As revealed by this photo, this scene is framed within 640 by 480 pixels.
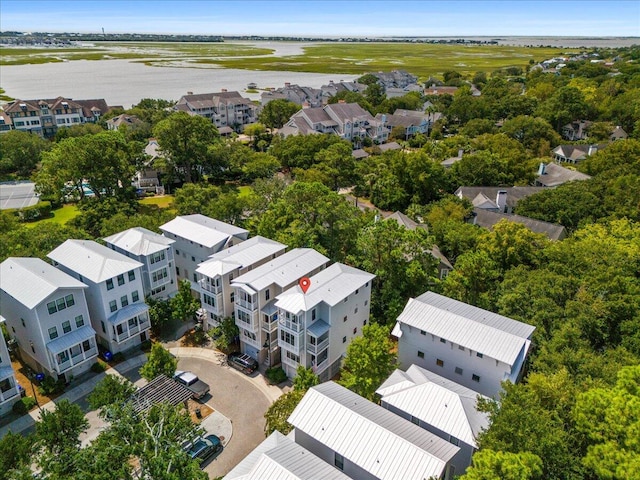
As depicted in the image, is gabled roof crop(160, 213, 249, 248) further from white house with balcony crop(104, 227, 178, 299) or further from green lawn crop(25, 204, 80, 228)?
green lawn crop(25, 204, 80, 228)

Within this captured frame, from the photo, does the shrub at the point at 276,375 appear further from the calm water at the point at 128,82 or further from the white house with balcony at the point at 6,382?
the calm water at the point at 128,82

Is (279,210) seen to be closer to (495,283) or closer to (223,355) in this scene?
(223,355)

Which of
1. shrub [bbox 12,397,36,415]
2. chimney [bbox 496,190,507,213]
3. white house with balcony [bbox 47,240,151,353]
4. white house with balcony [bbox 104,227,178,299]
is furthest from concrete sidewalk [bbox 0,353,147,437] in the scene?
chimney [bbox 496,190,507,213]

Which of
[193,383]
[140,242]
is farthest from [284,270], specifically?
[140,242]

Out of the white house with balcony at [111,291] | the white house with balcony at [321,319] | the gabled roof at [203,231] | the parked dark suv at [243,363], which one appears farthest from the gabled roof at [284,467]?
the gabled roof at [203,231]

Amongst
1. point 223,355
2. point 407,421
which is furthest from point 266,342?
point 407,421
